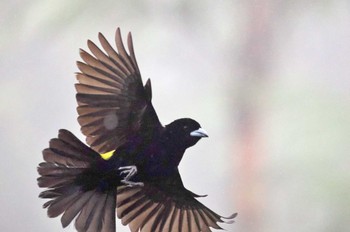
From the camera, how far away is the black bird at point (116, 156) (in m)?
1.17

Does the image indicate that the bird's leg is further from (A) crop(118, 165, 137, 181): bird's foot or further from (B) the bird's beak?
(B) the bird's beak

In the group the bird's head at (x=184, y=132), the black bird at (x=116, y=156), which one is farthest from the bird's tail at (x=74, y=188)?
the bird's head at (x=184, y=132)

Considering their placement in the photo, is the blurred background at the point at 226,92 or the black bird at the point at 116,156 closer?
the black bird at the point at 116,156

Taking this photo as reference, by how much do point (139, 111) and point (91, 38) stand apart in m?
0.21

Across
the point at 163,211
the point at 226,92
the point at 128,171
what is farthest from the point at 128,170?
the point at 226,92

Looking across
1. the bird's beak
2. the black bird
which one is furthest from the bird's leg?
the bird's beak

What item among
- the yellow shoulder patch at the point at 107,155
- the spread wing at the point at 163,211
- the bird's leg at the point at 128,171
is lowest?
the spread wing at the point at 163,211

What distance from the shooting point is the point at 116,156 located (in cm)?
118

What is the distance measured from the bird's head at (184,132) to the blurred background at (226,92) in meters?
0.08

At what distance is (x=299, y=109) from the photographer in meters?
1.30

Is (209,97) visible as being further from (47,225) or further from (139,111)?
(47,225)

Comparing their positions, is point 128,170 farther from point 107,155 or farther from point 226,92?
point 226,92

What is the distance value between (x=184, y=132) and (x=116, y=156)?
12cm

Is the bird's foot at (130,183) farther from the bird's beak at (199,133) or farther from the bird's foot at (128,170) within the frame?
the bird's beak at (199,133)
